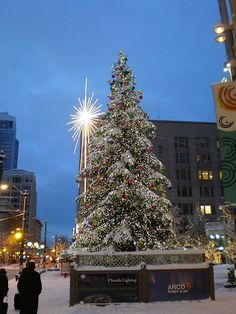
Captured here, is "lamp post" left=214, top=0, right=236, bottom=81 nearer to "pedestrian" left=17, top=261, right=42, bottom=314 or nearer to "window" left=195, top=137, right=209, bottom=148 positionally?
"pedestrian" left=17, top=261, right=42, bottom=314

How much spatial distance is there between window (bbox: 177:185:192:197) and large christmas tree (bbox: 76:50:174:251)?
7656 cm

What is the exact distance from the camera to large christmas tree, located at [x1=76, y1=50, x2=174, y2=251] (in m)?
19.1

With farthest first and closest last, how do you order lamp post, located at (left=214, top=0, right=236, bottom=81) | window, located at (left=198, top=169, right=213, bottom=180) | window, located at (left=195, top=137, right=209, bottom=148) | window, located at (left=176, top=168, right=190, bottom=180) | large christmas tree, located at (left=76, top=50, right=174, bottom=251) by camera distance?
window, located at (left=195, top=137, right=209, bottom=148)
window, located at (left=198, top=169, right=213, bottom=180)
window, located at (left=176, top=168, right=190, bottom=180)
large christmas tree, located at (left=76, top=50, right=174, bottom=251)
lamp post, located at (left=214, top=0, right=236, bottom=81)

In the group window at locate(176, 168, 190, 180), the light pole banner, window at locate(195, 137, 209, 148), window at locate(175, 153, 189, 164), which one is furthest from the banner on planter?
window at locate(195, 137, 209, 148)

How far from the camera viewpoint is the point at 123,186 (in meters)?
19.3

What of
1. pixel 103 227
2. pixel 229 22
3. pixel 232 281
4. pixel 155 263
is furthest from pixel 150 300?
pixel 229 22

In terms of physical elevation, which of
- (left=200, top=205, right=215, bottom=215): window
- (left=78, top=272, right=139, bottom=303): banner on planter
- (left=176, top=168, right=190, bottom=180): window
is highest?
(left=176, top=168, right=190, bottom=180): window

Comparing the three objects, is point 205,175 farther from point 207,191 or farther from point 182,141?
point 182,141

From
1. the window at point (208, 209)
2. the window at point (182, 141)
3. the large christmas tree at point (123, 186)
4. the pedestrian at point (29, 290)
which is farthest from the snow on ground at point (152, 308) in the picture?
the window at point (182, 141)

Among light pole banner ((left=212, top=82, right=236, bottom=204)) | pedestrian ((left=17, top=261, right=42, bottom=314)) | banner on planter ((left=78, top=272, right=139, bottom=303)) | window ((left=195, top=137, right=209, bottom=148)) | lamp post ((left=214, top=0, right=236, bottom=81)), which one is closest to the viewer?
light pole banner ((left=212, top=82, right=236, bottom=204))

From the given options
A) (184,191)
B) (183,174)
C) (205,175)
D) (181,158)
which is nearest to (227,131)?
(184,191)

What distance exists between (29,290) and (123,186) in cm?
875

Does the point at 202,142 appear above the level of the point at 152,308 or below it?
above

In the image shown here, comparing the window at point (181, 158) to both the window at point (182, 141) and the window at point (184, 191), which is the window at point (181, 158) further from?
the window at point (184, 191)
